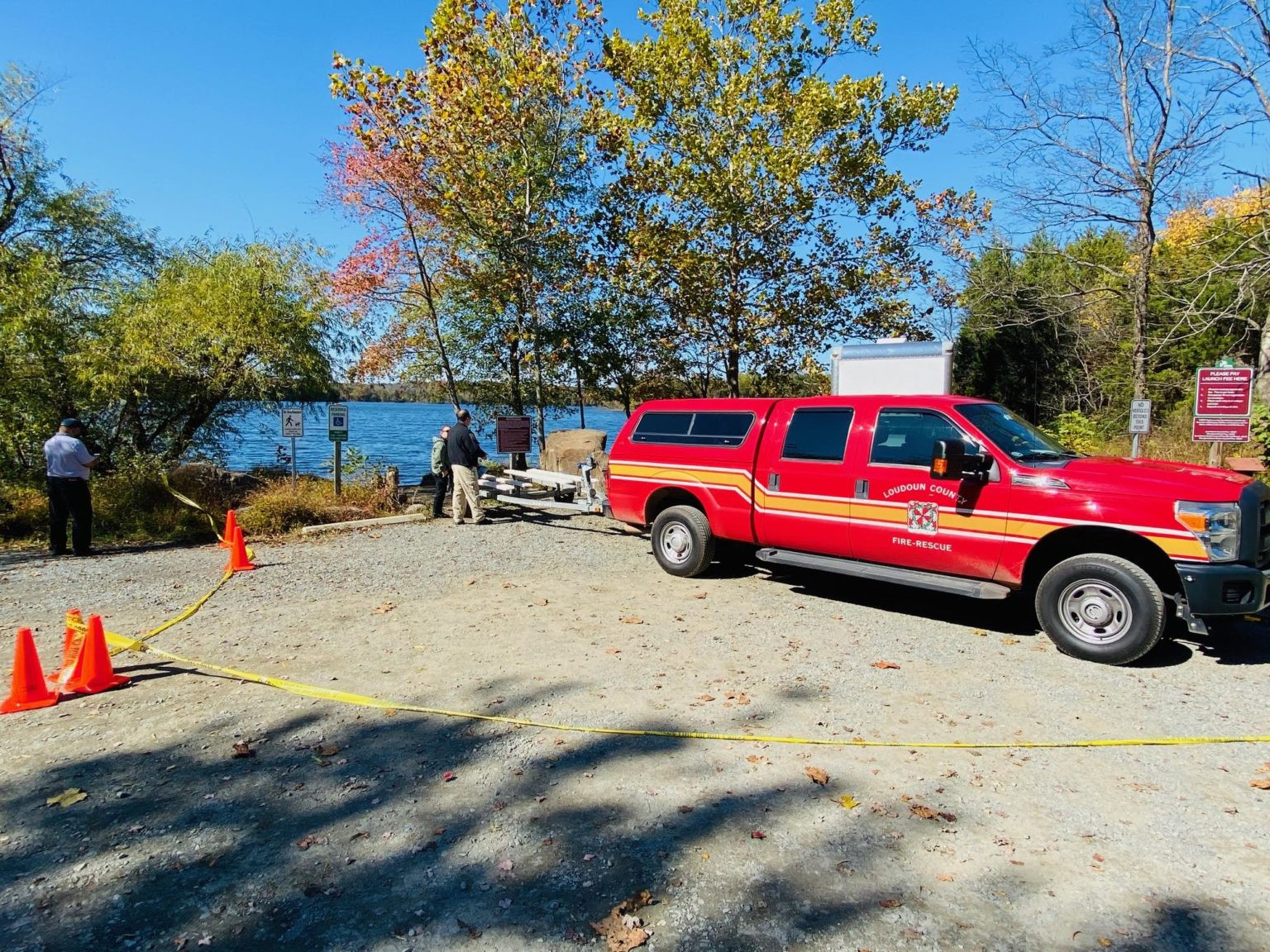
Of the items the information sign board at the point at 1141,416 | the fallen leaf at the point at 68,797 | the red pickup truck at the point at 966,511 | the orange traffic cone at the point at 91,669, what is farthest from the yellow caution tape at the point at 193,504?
the information sign board at the point at 1141,416

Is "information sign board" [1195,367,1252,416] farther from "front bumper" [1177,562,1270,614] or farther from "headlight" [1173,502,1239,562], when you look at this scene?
"front bumper" [1177,562,1270,614]

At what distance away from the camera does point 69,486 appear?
990cm

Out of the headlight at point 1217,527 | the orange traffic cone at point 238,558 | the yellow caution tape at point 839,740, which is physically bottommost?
the yellow caution tape at point 839,740

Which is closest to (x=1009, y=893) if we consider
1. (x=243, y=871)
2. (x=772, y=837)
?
(x=772, y=837)

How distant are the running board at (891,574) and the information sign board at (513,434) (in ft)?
25.9

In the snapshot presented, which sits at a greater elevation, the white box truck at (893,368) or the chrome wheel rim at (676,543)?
the white box truck at (893,368)

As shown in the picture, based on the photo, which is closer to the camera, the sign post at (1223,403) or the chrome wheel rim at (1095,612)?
the chrome wheel rim at (1095,612)

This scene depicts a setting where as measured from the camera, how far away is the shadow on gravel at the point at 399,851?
2807 millimetres

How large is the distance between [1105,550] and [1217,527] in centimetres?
82

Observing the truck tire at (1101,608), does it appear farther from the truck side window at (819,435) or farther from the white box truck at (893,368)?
the white box truck at (893,368)

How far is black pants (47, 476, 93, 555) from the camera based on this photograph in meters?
9.91

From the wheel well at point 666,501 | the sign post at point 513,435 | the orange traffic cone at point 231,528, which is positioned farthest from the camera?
the sign post at point 513,435

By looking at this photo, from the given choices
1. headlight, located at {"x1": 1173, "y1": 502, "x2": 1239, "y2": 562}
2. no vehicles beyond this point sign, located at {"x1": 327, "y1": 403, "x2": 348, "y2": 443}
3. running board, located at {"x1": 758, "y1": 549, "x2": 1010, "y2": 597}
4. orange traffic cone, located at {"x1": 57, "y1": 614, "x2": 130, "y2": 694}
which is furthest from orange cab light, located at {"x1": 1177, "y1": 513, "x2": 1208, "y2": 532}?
no vehicles beyond this point sign, located at {"x1": 327, "y1": 403, "x2": 348, "y2": 443}

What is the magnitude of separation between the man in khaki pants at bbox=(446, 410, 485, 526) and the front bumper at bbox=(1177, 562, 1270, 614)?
9.30 m
